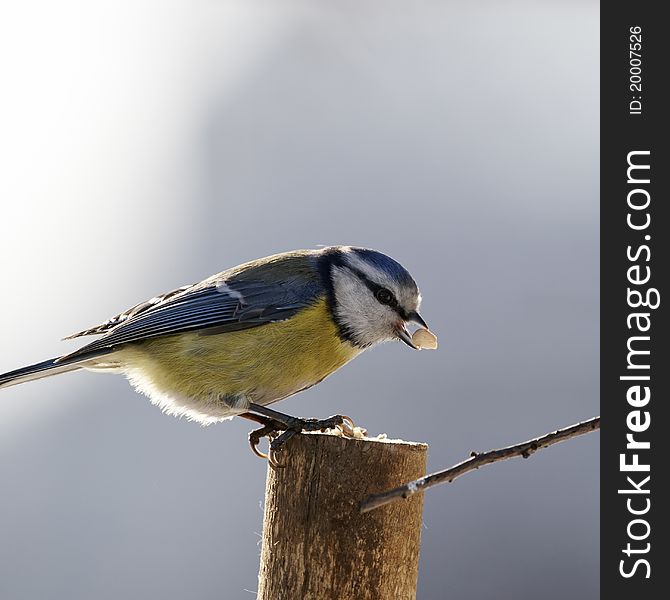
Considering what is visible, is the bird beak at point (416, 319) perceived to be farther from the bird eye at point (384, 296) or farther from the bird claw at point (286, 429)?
the bird claw at point (286, 429)

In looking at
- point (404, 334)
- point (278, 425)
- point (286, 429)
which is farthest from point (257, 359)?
point (404, 334)

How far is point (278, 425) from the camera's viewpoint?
7.23ft

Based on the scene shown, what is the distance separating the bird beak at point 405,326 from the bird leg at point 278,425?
45 cm

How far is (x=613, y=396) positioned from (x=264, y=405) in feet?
3.15

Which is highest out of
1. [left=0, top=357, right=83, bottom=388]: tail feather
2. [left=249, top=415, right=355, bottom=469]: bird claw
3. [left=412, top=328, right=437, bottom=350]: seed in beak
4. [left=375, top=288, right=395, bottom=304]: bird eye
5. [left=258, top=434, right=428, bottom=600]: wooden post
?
[left=375, top=288, right=395, bottom=304]: bird eye

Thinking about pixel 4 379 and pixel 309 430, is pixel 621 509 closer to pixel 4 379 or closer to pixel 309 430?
pixel 309 430

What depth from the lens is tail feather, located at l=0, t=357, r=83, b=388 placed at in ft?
8.01

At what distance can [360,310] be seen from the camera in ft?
7.94

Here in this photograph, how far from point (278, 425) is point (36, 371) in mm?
789

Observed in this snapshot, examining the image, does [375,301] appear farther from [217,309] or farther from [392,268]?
[217,309]

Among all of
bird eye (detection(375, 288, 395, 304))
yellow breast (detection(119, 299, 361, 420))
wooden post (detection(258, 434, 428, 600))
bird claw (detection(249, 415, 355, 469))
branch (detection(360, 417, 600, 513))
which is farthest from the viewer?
bird eye (detection(375, 288, 395, 304))

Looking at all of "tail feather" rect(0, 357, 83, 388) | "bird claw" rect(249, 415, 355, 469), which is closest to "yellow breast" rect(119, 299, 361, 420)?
"bird claw" rect(249, 415, 355, 469)

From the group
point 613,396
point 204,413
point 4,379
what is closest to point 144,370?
point 204,413

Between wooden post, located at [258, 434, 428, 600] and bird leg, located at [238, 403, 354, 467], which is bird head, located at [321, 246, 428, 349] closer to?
bird leg, located at [238, 403, 354, 467]
